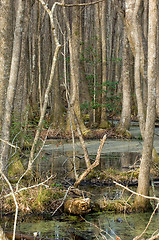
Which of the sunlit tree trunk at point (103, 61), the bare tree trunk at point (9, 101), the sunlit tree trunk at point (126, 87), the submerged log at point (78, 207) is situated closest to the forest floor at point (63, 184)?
the submerged log at point (78, 207)

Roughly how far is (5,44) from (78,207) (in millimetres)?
3233

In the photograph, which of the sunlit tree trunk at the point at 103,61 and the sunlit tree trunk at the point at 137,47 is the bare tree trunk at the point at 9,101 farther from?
the sunlit tree trunk at the point at 103,61

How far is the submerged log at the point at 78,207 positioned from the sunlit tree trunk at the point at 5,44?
210 cm

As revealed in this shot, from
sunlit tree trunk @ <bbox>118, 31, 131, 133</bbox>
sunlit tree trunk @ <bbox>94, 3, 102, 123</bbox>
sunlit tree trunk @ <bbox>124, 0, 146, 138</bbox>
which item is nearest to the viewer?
sunlit tree trunk @ <bbox>124, 0, 146, 138</bbox>

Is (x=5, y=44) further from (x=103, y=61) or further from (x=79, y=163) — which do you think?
(x=103, y=61)

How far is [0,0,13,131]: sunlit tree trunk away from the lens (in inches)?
281

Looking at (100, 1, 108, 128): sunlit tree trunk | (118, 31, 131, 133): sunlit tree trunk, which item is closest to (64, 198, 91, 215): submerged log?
(118, 31, 131, 133): sunlit tree trunk

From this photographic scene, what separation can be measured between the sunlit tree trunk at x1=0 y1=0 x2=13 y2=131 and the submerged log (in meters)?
2.10

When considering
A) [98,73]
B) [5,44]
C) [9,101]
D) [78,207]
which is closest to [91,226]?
[78,207]

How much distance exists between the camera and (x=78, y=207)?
690 centimetres

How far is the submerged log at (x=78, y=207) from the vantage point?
688cm

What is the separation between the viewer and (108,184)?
9273 millimetres

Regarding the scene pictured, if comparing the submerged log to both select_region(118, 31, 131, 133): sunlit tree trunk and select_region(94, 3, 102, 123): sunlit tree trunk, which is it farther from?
select_region(94, 3, 102, 123): sunlit tree trunk

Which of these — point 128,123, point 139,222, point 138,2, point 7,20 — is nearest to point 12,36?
point 7,20
